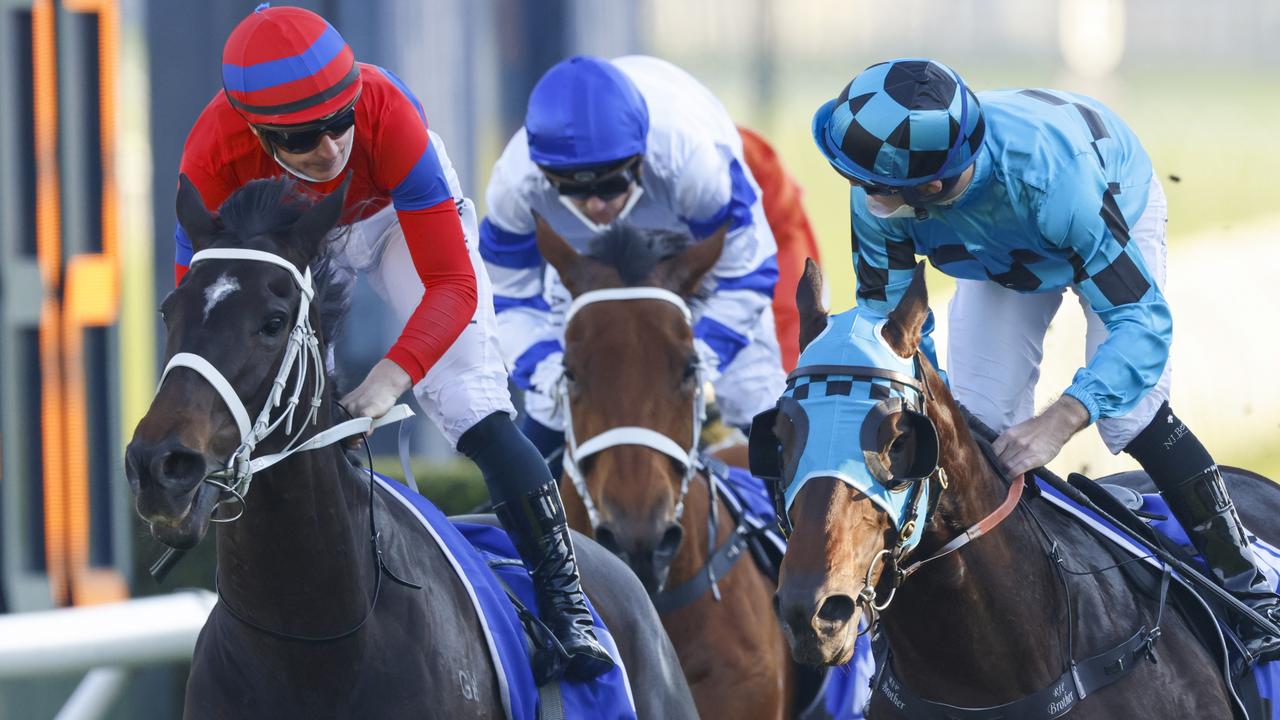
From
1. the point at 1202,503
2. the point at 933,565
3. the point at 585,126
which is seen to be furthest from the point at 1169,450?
the point at 585,126

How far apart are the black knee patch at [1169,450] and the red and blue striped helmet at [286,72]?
169cm

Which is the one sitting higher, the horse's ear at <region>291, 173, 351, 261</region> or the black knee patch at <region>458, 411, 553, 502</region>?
the horse's ear at <region>291, 173, 351, 261</region>

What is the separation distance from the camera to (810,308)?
288 centimetres

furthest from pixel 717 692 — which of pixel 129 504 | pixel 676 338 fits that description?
pixel 129 504

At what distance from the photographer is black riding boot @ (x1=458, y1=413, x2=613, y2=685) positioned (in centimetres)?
343

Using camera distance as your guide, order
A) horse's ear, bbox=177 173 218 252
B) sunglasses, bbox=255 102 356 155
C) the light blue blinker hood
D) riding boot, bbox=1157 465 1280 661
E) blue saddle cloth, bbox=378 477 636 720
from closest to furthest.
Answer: the light blue blinker hood < horse's ear, bbox=177 173 218 252 < sunglasses, bbox=255 102 356 155 < blue saddle cloth, bbox=378 477 636 720 < riding boot, bbox=1157 465 1280 661

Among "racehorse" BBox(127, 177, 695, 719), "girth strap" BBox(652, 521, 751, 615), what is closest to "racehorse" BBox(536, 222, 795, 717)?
"girth strap" BBox(652, 521, 751, 615)

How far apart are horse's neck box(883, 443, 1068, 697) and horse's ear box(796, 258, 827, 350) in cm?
31

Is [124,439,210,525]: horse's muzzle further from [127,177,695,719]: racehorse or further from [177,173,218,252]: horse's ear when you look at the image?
[177,173,218,252]: horse's ear

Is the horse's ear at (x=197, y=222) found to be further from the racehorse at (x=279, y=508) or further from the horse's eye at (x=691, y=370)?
the horse's eye at (x=691, y=370)

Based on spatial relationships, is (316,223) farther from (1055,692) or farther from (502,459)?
(1055,692)

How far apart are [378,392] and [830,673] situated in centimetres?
200

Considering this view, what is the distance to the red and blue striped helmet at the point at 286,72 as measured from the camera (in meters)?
3.02

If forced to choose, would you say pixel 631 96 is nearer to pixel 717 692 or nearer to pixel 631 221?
pixel 631 221
